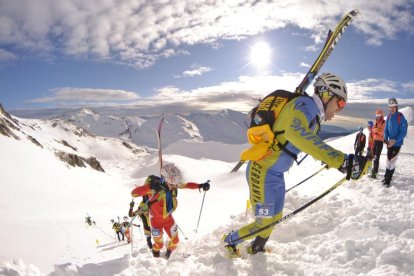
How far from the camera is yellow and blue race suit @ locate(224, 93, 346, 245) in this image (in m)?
4.46

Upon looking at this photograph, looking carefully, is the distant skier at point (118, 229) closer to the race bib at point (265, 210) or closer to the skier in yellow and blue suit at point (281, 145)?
the skier in yellow and blue suit at point (281, 145)

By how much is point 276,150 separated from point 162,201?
11.6 feet

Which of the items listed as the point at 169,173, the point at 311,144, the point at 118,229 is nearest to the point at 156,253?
the point at 169,173

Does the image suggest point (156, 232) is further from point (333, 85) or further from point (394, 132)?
point (394, 132)

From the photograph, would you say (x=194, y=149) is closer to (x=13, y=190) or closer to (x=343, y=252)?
(x=13, y=190)

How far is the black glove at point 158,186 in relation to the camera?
7.42 meters

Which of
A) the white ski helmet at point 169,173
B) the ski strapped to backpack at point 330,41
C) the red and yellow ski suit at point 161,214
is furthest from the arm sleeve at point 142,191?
the ski strapped to backpack at point 330,41

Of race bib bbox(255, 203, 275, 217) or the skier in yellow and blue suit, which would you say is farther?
race bib bbox(255, 203, 275, 217)

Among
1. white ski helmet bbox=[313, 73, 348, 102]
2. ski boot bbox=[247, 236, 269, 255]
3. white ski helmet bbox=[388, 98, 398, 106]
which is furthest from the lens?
white ski helmet bbox=[388, 98, 398, 106]

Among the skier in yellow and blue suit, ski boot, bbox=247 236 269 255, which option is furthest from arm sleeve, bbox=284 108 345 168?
ski boot, bbox=247 236 269 255

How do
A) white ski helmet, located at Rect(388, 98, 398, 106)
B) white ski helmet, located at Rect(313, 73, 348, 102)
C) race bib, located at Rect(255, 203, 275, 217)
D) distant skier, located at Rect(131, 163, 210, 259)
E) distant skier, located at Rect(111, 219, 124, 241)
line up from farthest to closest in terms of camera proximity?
distant skier, located at Rect(111, 219, 124, 241) → white ski helmet, located at Rect(388, 98, 398, 106) → distant skier, located at Rect(131, 163, 210, 259) → race bib, located at Rect(255, 203, 275, 217) → white ski helmet, located at Rect(313, 73, 348, 102)

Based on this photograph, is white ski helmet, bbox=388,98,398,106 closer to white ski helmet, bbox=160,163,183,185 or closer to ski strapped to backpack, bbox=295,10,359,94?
ski strapped to backpack, bbox=295,10,359,94

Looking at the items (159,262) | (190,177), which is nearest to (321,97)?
(159,262)

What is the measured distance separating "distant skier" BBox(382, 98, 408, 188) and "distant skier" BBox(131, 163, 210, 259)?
6813 millimetres
